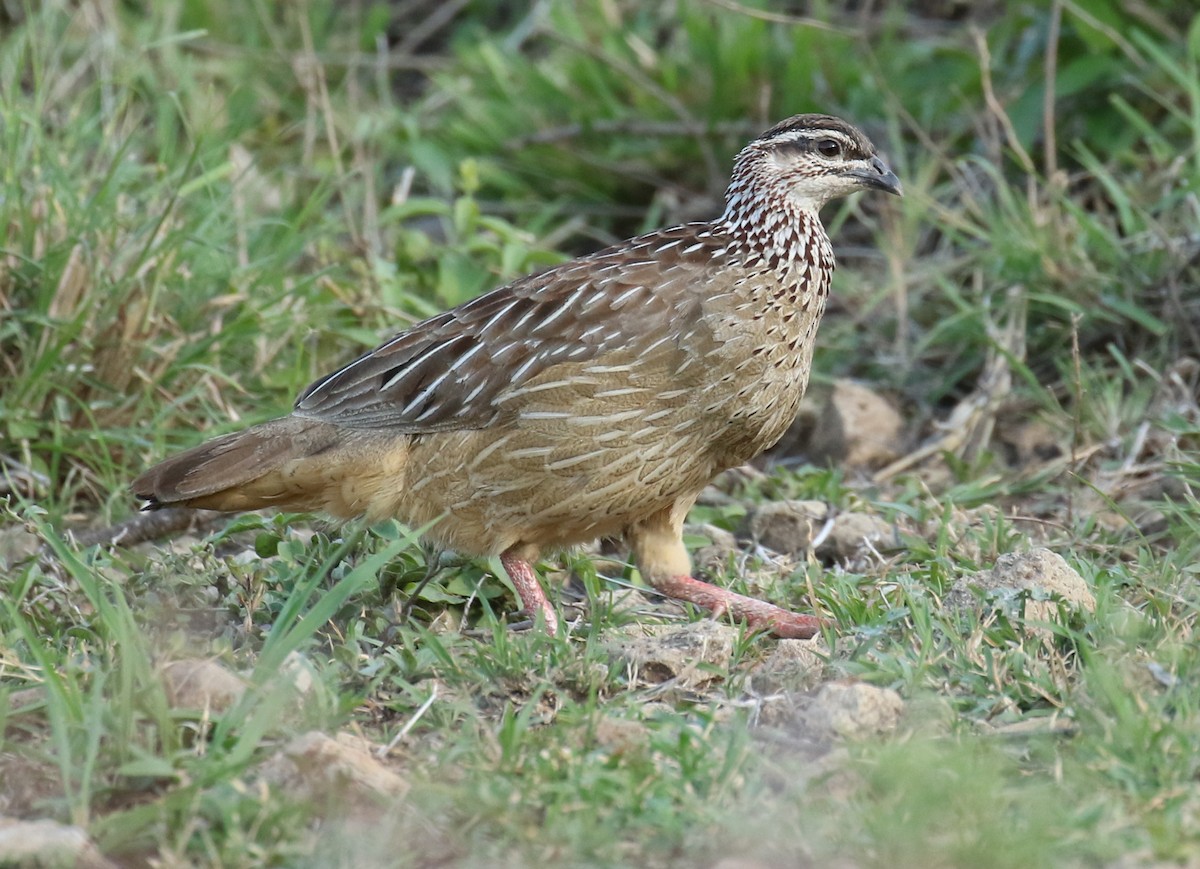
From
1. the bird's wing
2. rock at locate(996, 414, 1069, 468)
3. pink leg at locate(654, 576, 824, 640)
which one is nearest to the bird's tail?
the bird's wing

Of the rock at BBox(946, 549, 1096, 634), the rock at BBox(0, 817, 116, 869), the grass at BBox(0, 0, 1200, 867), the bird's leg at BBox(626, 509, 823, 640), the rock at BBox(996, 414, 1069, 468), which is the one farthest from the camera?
the rock at BBox(996, 414, 1069, 468)

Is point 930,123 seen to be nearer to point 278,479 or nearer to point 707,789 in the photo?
point 278,479

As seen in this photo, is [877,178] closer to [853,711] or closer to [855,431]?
[855,431]

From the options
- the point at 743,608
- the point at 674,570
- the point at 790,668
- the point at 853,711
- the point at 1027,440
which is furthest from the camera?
the point at 1027,440

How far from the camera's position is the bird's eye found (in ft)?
17.3

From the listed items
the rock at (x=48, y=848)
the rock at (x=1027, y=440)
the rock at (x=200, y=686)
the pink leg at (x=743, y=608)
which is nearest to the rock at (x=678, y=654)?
the pink leg at (x=743, y=608)

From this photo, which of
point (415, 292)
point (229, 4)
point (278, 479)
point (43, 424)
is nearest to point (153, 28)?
point (229, 4)

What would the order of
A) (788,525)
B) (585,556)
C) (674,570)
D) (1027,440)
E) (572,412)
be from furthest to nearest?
(1027,440) → (788,525) → (585,556) → (674,570) → (572,412)

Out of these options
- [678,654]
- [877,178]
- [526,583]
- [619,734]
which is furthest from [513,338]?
[619,734]

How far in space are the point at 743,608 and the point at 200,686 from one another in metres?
1.82

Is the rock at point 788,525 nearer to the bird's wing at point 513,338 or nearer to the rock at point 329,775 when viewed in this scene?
the bird's wing at point 513,338

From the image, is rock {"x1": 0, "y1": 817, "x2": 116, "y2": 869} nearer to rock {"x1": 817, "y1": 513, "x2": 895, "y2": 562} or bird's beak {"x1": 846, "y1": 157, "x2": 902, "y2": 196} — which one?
rock {"x1": 817, "y1": 513, "x2": 895, "y2": 562}

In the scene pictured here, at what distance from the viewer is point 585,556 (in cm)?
551

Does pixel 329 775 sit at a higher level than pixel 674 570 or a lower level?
higher
